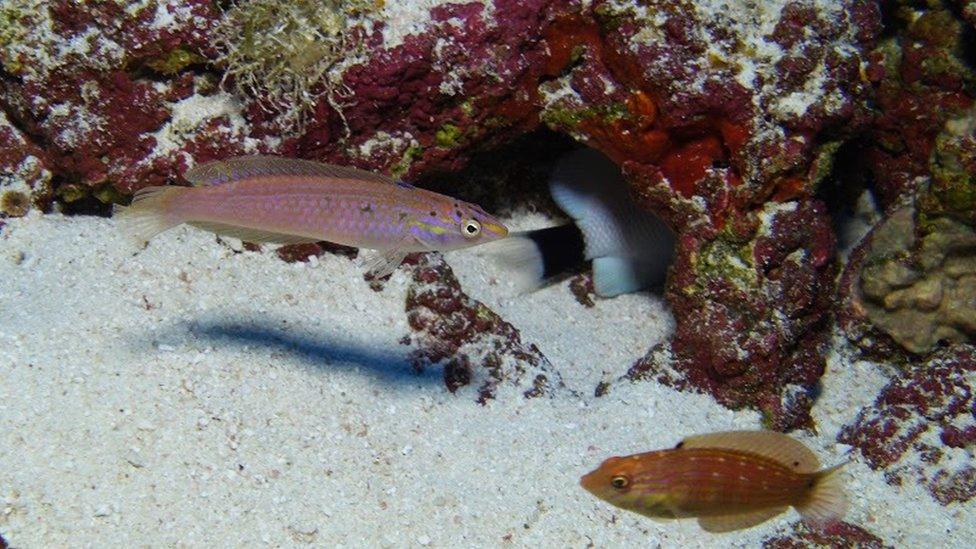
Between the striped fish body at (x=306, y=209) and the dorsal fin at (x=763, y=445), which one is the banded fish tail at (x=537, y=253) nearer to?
the striped fish body at (x=306, y=209)

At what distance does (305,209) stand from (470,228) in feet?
2.30

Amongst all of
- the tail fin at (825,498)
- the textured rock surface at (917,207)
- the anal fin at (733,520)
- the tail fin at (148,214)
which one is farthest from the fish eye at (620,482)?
the textured rock surface at (917,207)

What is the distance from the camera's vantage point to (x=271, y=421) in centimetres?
379

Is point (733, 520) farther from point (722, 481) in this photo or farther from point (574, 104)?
point (574, 104)

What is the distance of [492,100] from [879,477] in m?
3.07

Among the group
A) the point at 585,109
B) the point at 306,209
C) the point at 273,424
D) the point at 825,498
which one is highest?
the point at 585,109

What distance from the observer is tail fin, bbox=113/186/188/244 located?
125 inches

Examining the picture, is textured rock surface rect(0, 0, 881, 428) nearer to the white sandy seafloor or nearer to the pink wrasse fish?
the white sandy seafloor

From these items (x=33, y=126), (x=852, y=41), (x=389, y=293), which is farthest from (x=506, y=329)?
(x=33, y=126)

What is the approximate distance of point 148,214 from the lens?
10.5ft

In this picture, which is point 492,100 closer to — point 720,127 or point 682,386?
point 720,127

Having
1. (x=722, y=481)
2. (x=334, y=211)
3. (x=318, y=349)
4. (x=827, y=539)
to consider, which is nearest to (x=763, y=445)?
(x=722, y=481)

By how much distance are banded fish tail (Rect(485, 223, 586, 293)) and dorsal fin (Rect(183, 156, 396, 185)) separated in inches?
85.3

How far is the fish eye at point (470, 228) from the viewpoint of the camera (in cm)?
328
